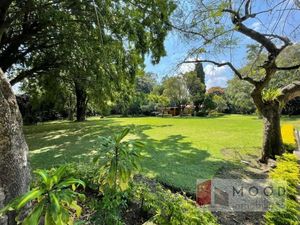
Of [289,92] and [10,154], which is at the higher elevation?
[289,92]

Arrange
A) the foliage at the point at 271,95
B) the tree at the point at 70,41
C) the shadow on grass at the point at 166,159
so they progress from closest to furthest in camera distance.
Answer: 1. the tree at the point at 70,41
2. the shadow on grass at the point at 166,159
3. the foliage at the point at 271,95

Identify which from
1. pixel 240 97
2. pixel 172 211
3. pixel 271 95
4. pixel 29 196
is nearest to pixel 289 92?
pixel 271 95

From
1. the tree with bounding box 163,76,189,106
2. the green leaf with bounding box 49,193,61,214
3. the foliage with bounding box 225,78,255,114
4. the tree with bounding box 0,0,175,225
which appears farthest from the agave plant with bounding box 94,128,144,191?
the tree with bounding box 163,76,189,106

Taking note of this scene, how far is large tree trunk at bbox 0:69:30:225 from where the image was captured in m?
2.06

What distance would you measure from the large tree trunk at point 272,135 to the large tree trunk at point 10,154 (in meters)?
5.55

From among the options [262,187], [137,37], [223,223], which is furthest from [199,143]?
[223,223]

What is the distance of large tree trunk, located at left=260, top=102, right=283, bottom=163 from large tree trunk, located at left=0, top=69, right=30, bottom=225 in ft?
18.2

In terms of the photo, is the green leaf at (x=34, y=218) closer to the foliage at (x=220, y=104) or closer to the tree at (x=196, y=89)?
the tree at (x=196, y=89)

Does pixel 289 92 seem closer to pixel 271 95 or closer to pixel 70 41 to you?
pixel 271 95

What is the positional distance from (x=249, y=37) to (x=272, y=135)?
258 cm

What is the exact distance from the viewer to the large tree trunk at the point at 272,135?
5.87 meters

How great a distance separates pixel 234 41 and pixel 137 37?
9.50 feet

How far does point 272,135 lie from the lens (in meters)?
5.93

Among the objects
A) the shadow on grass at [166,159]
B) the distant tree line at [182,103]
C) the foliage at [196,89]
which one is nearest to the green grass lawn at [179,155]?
the shadow on grass at [166,159]
